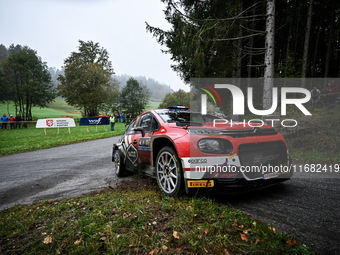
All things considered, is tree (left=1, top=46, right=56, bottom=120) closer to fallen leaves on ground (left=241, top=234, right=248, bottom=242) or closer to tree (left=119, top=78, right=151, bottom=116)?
tree (left=119, top=78, right=151, bottom=116)

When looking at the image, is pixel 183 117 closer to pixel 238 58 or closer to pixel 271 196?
pixel 271 196

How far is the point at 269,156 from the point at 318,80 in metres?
21.3

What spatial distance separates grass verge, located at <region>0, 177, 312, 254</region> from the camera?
6.92 ft

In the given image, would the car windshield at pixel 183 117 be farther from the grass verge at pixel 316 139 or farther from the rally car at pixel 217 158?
the grass verge at pixel 316 139

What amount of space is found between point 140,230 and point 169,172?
3.92 feet

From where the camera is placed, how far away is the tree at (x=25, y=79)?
36219mm

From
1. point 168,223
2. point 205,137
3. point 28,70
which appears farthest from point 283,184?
point 28,70

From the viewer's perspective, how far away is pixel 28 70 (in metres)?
37.0

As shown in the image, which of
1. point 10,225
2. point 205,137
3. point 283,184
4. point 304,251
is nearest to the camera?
point 304,251

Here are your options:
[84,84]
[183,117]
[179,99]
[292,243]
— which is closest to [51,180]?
[183,117]

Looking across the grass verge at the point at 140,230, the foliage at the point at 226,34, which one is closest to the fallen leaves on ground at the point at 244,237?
the grass verge at the point at 140,230

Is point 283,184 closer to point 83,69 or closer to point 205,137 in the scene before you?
point 205,137

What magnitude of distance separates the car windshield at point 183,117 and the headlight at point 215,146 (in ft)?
3.18

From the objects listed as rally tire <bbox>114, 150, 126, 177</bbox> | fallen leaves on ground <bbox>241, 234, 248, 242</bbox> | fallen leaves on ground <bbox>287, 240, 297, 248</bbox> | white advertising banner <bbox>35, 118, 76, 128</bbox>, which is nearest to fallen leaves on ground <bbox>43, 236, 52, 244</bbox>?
fallen leaves on ground <bbox>241, 234, 248, 242</bbox>
